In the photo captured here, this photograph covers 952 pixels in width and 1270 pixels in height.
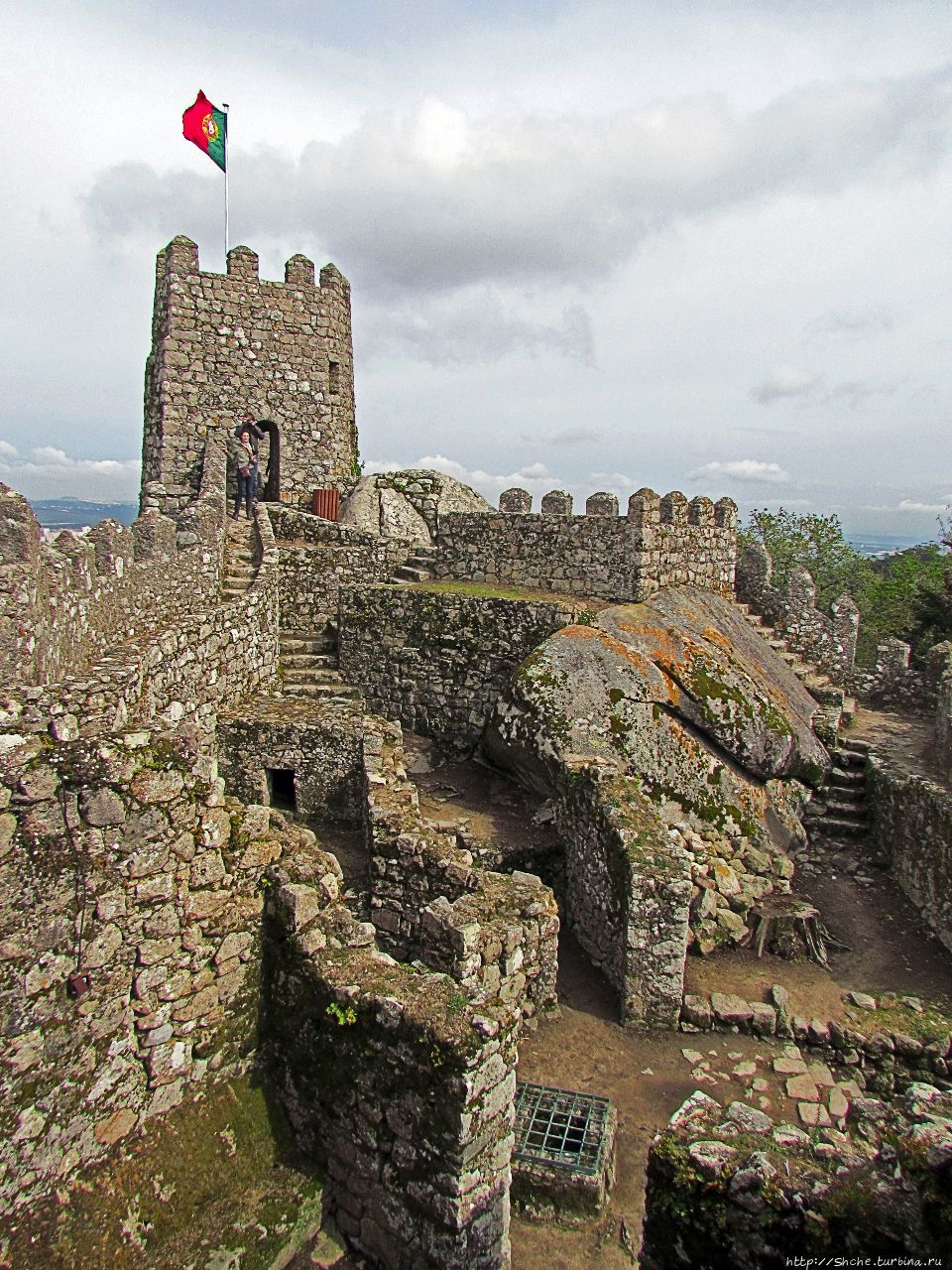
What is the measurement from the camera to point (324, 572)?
14203 millimetres

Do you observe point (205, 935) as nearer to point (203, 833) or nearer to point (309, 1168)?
point (203, 833)

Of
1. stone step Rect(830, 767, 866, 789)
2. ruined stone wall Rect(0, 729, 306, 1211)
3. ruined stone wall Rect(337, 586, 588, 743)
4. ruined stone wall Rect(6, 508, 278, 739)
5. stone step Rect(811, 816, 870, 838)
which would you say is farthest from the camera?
stone step Rect(830, 767, 866, 789)

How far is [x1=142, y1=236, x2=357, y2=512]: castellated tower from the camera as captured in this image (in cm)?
1822

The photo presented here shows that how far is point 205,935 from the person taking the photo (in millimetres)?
4258

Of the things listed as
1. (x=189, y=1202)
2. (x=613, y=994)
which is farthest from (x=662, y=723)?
(x=189, y=1202)

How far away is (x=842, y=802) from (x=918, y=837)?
1945 millimetres

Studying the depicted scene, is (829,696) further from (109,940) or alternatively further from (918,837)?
(109,940)

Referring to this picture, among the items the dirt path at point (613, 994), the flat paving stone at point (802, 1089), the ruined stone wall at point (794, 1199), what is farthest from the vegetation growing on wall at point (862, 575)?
the ruined stone wall at point (794, 1199)

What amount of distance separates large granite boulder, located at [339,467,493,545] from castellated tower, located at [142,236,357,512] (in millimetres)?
1913

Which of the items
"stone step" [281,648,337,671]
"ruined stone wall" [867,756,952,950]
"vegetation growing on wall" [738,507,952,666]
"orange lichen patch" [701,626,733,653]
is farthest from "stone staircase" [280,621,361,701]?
"vegetation growing on wall" [738,507,952,666]

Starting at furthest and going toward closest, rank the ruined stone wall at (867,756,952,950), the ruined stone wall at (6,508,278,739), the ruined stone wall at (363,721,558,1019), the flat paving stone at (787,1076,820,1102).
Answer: the ruined stone wall at (867,756,952,950), the flat paving stone at (787,1076,820,1102), the ruined stone wall at (363,721,558,1019), the ruined stone wall at (6,508,278,739)

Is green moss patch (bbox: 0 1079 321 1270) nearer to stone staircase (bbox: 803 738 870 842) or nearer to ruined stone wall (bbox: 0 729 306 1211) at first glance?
ruined stone wall (bbox: 0 729 306 1211)

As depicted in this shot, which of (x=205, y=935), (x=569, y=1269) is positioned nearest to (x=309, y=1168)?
(x=205, y=935)

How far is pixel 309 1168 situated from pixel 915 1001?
23.6 ft
